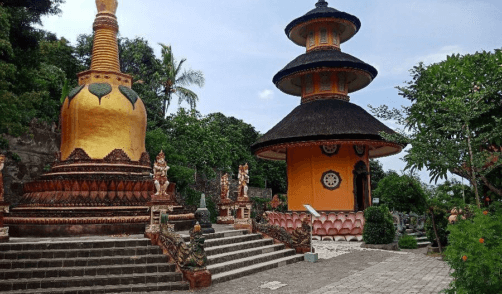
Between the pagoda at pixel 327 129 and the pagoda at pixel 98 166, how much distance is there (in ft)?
24.4

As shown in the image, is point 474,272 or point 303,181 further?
point 303,181

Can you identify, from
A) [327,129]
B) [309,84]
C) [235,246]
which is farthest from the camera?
[309,84]

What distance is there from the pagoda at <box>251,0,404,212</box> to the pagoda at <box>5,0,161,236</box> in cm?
743

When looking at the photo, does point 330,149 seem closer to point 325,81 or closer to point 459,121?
point 325,81

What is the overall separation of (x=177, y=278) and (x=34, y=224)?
6264mm

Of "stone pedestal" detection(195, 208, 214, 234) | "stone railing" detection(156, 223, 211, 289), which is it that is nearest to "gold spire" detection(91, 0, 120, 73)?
"stone pedestal" detection(195, 208, 214, 234)

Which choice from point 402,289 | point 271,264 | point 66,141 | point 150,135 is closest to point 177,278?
point 271,264

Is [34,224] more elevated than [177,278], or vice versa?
[34,224]

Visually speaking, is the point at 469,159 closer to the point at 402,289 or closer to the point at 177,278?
the point at 402,289

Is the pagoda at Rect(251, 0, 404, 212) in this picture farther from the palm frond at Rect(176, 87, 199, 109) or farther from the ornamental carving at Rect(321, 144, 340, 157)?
the palm frond at Rect(176, 87, 199, 109)

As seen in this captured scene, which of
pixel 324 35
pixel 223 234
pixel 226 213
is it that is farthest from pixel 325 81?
pixel 223 234

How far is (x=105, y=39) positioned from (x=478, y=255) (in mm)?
16108

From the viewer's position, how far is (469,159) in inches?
339

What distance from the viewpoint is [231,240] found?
43.4ft
